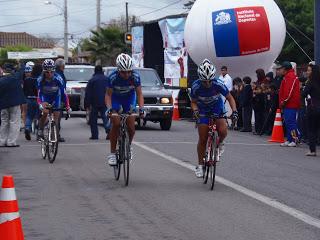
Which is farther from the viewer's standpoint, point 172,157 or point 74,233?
point 172,157

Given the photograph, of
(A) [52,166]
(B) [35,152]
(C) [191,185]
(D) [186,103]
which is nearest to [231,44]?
(D) [186,103]

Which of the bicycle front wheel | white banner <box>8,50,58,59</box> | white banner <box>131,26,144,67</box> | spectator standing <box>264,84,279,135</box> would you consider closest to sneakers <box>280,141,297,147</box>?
spectator standing <box>264,84,279,135</box>

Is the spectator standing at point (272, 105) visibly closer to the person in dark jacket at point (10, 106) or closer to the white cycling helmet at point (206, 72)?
the person in dark jacket at point (10, 106)

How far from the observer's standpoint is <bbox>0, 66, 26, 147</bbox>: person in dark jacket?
17484 mm

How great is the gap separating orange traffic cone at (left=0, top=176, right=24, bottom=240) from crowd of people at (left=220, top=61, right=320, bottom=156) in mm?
11050

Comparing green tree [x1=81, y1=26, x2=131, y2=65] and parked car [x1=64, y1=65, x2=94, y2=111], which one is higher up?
green tree [x1=81, y1=26, x2=131, y2=65]

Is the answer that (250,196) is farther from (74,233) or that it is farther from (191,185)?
(74,233)

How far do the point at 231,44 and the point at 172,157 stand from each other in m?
11.2

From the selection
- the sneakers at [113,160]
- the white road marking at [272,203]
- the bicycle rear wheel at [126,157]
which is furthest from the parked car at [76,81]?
the bicycle rear wheel at [126,157]

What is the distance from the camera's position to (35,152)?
1688 cm

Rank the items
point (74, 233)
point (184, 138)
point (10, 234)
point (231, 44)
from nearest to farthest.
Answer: point (10, 234), point (74, 233), point (184, 138), point (231, 44)

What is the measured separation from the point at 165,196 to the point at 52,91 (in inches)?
218

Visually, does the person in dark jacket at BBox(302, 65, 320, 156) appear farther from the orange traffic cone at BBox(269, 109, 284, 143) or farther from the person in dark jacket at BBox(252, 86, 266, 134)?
the person in dark jacket at BBox(252, 86, 266, 134)

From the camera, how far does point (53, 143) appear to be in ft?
48.2
